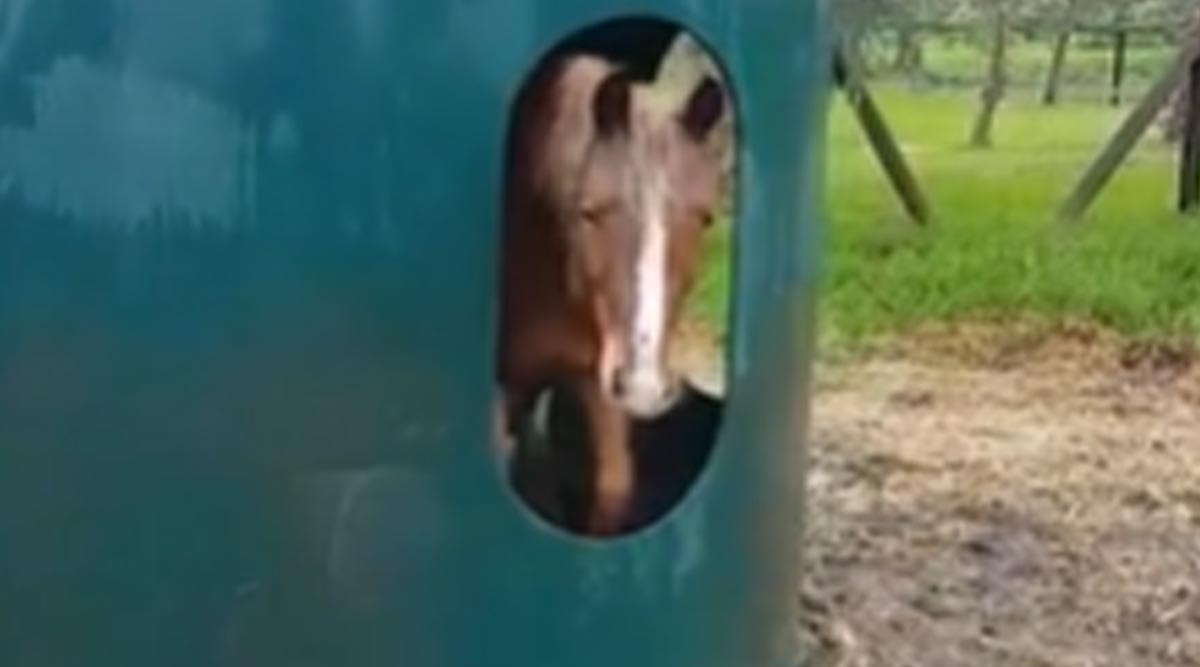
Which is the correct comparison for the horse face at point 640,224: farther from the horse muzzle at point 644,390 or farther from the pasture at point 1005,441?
the pasture at point 1005,441

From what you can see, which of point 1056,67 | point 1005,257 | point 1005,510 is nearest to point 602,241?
point 1005,510

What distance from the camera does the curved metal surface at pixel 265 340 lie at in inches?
80.3

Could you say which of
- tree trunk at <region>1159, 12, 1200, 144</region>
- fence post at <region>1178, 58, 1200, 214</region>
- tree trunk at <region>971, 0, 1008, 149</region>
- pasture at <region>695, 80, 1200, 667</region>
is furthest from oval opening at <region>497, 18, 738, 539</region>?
tree trunk at <region>971, 0, 1008, 149</region>

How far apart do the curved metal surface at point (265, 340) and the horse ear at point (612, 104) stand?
63 millimetres

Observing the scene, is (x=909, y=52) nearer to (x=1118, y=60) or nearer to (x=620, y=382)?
(x=1118, y=60)

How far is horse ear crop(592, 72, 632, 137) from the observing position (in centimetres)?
223

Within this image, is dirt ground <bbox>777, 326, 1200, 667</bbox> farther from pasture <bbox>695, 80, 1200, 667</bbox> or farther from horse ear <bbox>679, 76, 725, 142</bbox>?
horse ear <bbox>679, 76, 725, 142</bbox>

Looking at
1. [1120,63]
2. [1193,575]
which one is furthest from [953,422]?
[1120,63]

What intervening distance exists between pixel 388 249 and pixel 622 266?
23 cm

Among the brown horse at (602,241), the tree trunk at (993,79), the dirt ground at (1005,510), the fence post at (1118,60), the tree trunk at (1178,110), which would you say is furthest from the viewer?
the fence post at (1118,60)

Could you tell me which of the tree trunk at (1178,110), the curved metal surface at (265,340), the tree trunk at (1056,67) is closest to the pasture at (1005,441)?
the curved metal surface at (265,340)

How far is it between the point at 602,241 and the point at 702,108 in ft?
0.47

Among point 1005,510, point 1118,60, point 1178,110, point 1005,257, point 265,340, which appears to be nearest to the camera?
point 265,340

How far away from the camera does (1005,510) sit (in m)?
5.48
